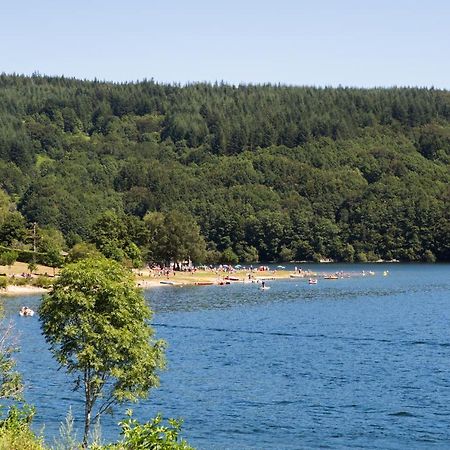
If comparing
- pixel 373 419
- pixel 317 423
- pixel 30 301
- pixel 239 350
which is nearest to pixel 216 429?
pixel 317 423

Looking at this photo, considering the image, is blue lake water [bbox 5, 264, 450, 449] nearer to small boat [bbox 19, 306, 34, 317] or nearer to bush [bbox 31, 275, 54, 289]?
small boat [bbox 19, 306, 34, 317]

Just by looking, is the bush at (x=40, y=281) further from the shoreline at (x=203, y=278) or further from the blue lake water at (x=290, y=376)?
the blue lake water at (x=290, y=376)

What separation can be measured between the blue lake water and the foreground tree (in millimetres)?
7197

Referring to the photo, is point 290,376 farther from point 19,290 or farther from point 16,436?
point 19,290

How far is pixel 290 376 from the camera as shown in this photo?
193 ft

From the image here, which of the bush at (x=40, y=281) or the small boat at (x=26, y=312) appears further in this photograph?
the bush at (x=40, y=281)

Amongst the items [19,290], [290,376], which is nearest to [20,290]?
[19,290]

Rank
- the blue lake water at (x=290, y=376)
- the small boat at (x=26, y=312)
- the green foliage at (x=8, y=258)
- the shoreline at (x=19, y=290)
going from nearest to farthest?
the blue lake water at (x=290, y=376) < the small boat at (x=26, y=312) < the shoreline at (x=19, y=290) < the green foliage at (x=8, y=258)

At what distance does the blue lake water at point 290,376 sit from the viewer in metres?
44.5

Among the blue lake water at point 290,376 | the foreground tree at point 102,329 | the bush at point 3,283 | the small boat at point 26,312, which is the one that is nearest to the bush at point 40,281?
the bush at point 3,283

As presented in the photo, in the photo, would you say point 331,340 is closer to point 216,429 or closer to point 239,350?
point 239,350

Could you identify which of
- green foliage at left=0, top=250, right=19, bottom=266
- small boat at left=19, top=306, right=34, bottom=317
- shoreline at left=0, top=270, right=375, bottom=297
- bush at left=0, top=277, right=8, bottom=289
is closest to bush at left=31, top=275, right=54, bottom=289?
shoreline at left=0, top=270, right=375, bottom=297

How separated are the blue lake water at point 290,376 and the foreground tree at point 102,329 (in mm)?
7197

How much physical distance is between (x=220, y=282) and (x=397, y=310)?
43.1 metres
